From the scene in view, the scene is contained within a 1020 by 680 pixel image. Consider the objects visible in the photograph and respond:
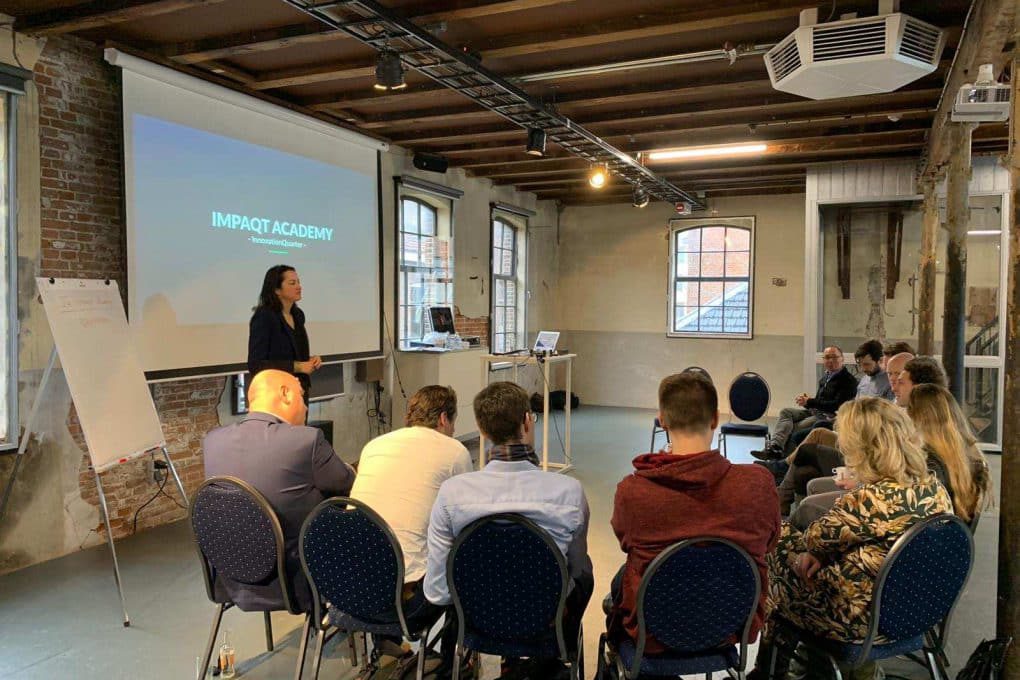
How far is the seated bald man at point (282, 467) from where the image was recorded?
2.61 metres

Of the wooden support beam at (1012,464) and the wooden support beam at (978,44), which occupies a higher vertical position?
the wooden support beam at (978,44)

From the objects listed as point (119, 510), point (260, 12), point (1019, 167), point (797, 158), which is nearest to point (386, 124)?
point (260, 12)

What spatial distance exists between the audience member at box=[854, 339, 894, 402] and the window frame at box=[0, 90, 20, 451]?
18.0 feet

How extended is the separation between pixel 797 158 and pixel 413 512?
272 inches

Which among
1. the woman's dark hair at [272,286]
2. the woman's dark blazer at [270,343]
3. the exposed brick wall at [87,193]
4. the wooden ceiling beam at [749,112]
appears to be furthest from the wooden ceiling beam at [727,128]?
the exposed brick wall at [87,193]

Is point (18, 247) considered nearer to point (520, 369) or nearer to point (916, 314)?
point (520, 369)

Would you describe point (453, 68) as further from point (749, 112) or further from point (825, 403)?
→ point (825, 403)

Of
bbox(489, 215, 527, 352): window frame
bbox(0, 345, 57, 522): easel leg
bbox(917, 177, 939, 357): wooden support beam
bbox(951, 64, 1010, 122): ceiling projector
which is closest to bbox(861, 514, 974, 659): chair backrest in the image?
bbox(951, 64, 1010, 122): ceiling projector

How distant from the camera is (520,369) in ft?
34.0

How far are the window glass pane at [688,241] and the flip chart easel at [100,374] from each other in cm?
823

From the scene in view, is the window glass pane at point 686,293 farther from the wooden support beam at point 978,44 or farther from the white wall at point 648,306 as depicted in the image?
the wooden support beam at point 978,44

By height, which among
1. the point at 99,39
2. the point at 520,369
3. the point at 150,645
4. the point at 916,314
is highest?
the point at 99,39

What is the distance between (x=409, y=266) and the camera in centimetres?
789

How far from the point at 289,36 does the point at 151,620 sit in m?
3.22
